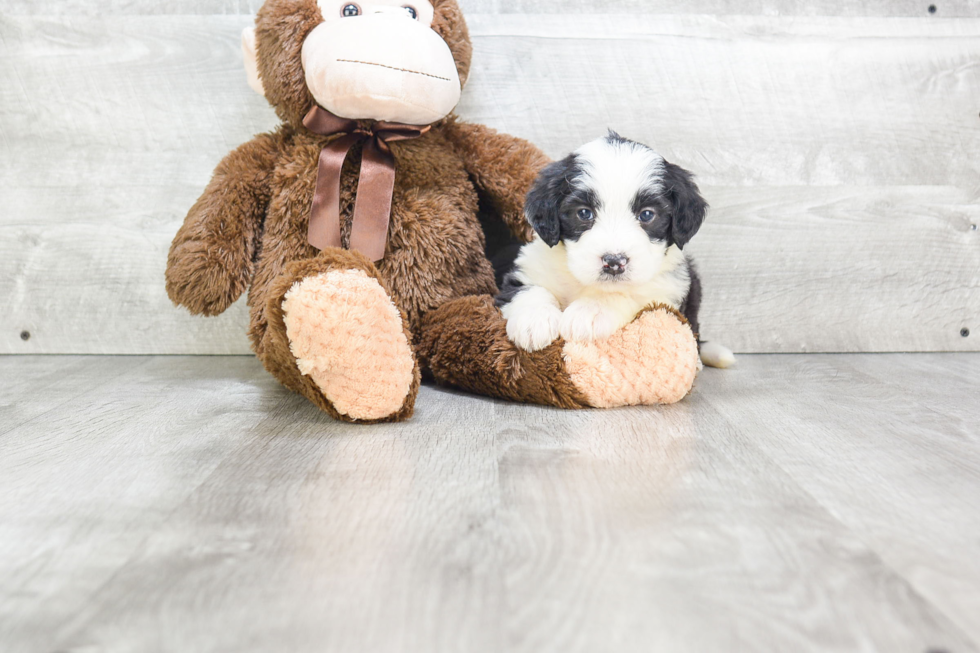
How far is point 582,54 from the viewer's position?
6.63 ft

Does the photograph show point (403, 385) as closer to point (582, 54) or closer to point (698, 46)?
point (582, 54)

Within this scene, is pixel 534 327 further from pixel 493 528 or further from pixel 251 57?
pixel 251 57

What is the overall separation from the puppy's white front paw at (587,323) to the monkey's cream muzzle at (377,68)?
0.53m

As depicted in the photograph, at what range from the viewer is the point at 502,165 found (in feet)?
5.91

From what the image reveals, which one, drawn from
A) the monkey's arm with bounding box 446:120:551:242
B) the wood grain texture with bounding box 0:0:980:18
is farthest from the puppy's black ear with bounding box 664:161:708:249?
the wood grain texture with bounding box 0:0:980:18

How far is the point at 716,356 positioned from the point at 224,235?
1189mm

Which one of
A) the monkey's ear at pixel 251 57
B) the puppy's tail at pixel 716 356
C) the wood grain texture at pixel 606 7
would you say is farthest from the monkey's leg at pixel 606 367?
the wood grain texture at pixel 606 7

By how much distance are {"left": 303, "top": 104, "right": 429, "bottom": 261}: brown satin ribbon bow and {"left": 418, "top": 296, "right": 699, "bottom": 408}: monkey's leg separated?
34 centimetres

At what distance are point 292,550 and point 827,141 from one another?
1.78m

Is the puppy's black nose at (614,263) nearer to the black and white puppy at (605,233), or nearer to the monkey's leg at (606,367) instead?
the black and white puppy at (605,233)

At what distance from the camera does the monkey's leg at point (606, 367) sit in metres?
1.44

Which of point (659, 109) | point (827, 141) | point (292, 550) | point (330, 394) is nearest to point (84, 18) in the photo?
point (330, 394)

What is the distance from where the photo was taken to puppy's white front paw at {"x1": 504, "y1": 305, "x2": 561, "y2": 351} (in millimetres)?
1458

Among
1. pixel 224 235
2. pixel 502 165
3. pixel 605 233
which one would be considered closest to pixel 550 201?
pixel 605 233
